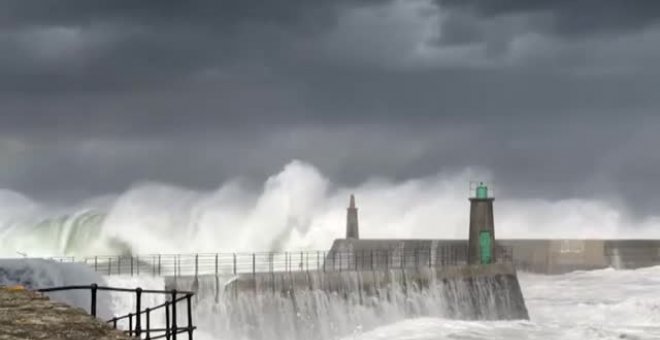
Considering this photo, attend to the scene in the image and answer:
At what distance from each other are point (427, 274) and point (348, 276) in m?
3.31

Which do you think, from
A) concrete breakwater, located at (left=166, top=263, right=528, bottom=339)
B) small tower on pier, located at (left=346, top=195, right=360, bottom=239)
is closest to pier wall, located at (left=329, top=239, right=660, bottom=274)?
small tower on pier, located at (left=346, top=195, right=360, bottom=239)

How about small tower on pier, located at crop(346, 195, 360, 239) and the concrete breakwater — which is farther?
small tower on pier, located at crop(346, 195, 360, 239)

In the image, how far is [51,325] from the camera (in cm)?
650

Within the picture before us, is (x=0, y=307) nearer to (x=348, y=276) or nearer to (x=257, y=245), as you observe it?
(x=348, y=276)

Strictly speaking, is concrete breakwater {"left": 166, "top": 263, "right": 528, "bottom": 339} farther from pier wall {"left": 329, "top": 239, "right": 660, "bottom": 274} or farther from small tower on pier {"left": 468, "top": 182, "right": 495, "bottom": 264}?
pier wall {"left": 329, "top": 239, "right": 660, "bottom": 274}

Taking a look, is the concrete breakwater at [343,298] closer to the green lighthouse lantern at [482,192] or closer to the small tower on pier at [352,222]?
the green lighthouse lantern at [482,192]

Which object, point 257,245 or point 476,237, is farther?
point 257,245

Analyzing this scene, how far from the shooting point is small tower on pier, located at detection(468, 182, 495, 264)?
1275 inches

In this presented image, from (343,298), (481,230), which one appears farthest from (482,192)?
(343,298)

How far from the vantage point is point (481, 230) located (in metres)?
32.6

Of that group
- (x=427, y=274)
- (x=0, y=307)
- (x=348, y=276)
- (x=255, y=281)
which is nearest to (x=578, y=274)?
(x=427, y=274)

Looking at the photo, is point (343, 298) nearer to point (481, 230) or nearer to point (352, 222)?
point (481, 230)

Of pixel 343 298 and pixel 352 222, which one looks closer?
pixel 343 298

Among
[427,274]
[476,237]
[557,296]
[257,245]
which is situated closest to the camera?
[427,274]
